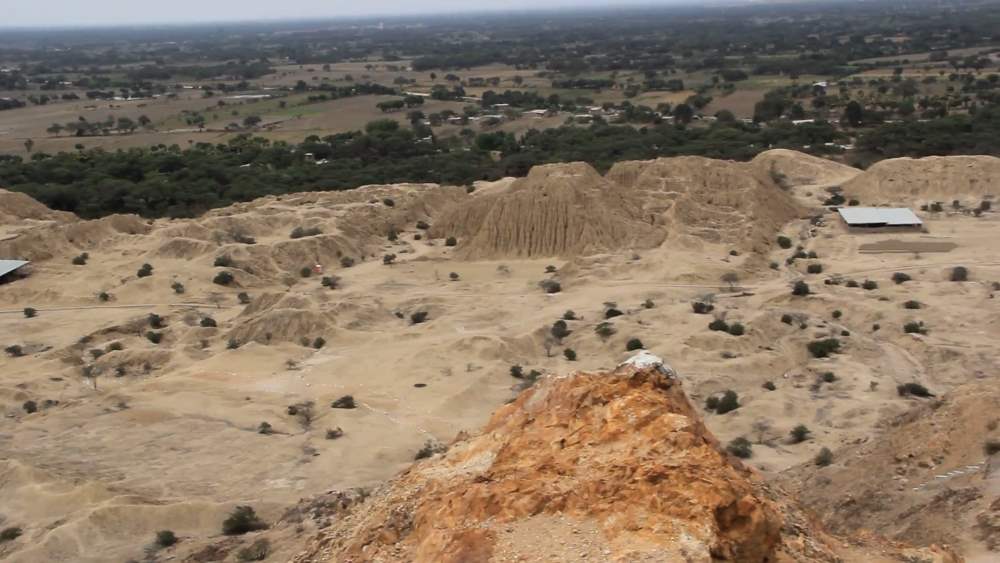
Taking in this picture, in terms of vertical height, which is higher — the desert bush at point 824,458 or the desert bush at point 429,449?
the desert bush at point 824,458

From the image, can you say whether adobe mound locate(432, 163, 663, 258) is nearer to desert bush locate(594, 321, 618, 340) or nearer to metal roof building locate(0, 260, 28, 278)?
desert bush locate(594, 321, 618, 340)

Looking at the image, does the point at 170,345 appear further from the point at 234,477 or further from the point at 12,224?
the point at 12,224

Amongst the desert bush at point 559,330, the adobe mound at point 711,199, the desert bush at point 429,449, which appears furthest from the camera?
the adobe mound at point 711,199

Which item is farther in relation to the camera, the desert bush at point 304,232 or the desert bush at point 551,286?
the desert bush at point 304,232

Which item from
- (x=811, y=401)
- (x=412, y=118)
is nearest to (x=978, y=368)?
(x=811, y=401)

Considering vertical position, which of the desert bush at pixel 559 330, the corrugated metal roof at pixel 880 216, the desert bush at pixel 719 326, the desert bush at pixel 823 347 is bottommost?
the desert bush at pixel 559 330

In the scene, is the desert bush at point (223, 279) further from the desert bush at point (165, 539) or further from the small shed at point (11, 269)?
the desert bush at point (165, 539)

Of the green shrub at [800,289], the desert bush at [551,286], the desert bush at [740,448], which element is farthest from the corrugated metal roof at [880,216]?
the desert bush at [740,448]

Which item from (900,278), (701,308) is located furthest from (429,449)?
(900,278)
